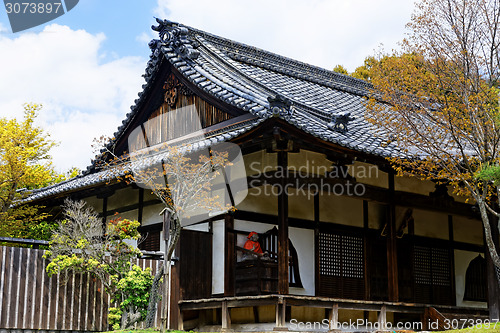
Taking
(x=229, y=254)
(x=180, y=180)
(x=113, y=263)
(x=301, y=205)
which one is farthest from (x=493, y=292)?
(x=113, y=263)

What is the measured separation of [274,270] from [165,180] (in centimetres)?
318

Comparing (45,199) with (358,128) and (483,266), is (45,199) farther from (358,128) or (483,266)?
(483,266)

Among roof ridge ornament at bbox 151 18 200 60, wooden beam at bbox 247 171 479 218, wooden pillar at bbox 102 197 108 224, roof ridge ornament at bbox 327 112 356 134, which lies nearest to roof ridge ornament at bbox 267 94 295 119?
wooden beam at bbox 247 171 479 218

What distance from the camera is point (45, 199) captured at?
19531 millimetres

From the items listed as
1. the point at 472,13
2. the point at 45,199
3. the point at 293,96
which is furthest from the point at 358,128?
the point at 45,199

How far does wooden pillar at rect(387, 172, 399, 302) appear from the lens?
1560cm

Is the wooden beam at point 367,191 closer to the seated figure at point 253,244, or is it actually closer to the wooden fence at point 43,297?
the seated figure at point 253,244

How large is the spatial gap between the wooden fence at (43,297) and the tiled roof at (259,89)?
3.04m

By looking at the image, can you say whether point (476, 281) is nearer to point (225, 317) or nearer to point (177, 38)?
point (225, 317)

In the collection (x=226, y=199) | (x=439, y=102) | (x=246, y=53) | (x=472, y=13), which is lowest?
(x=226, y=199)

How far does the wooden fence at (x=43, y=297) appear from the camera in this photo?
1372cm

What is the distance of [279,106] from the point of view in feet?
42.5

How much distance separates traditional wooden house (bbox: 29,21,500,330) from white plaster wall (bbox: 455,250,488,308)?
0.03 meters

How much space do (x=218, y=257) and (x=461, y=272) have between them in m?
8.11
